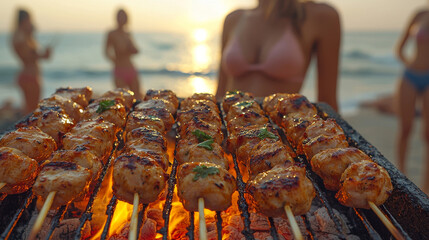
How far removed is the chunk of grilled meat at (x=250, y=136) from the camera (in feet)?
7.97

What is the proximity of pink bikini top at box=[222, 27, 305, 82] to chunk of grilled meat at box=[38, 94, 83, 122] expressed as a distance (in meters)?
2.02

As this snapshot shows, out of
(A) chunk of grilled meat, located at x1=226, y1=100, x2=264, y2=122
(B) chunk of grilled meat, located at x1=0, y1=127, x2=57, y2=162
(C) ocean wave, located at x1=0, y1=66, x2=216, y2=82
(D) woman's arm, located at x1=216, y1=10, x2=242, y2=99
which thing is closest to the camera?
(B) chunk of grilled meat, located at x1=0, y1=127, x2=57, y2=162

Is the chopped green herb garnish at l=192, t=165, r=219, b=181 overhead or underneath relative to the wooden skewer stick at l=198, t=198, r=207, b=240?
overhead

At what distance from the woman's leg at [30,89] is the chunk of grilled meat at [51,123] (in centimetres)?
799

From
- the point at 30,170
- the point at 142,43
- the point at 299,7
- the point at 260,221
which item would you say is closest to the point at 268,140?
the point at 260,221

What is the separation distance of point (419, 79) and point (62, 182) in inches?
265

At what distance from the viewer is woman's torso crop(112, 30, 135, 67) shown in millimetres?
9227

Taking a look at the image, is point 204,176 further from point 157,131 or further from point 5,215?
point 5,215

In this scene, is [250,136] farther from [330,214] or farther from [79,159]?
[79,159]

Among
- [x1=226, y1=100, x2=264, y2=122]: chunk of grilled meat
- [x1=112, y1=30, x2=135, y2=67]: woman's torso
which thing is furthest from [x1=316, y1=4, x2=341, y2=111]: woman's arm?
[x1=112, y1=30, x2=135, y2=67]: woman's torso


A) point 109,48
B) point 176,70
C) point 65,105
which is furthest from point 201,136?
point 176,70

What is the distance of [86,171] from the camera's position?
6.42 ft

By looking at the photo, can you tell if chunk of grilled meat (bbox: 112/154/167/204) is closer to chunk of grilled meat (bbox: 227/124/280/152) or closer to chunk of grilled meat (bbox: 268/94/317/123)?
chunk of grilled meat (bbox: 227/124/280/152)

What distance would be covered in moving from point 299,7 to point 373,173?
288cm
